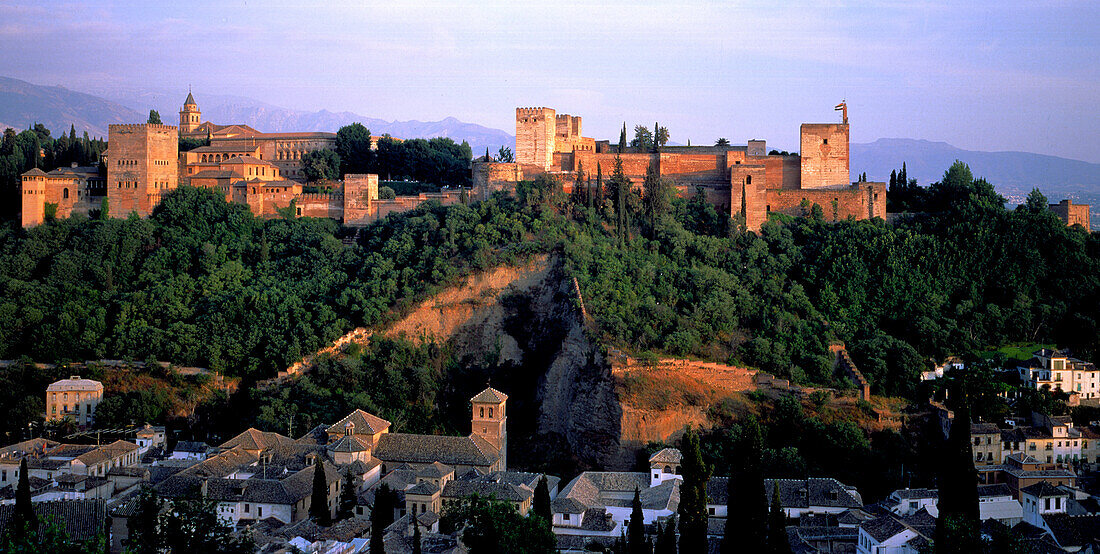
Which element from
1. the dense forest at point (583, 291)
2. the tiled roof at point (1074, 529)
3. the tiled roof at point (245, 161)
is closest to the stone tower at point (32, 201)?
the dense forest at point (583, 291)

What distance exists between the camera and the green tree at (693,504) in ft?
87.8

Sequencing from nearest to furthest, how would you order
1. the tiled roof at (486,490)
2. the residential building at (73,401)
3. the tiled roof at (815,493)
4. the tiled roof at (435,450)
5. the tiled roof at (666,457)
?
the tiled roof at (486,490) → the tiled roof at (815,493) → the tiled roof at (666,457) → the tiled roof at (435,450) → the residential building at (73,401)

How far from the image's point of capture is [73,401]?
40.5 m

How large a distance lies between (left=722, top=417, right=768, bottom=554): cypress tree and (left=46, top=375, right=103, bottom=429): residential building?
2424 centimetres

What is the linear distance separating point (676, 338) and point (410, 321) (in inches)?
407

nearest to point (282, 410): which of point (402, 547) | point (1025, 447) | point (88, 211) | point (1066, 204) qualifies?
point (402, 547)

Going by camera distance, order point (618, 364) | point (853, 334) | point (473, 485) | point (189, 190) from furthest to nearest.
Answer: point (189, 190) → point (853, 334) → point (618, 364) → point (473, 485)

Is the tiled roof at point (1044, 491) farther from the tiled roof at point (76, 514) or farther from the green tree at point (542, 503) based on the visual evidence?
the tiled roof at point (76, 514)

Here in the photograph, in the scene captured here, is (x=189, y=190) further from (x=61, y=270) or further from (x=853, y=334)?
(x=853, y=334)

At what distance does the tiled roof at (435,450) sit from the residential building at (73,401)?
11.5m

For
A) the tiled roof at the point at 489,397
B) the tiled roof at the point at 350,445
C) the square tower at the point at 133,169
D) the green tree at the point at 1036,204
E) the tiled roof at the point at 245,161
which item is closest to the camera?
the tiled roof at the point at 350,445

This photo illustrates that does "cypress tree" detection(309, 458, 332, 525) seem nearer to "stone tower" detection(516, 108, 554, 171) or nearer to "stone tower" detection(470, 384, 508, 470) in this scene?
"stone tower" detection(470, 384, 508, 470)

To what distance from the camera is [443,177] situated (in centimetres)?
5903

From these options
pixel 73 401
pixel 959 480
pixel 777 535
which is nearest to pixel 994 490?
pixel 959 480
